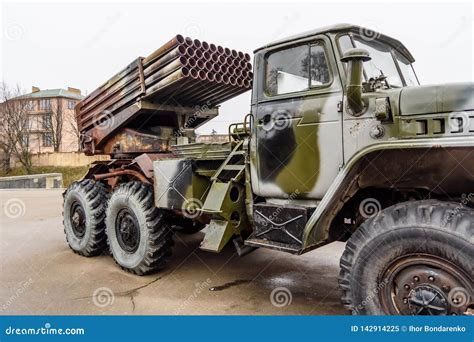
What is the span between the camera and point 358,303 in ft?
10.6

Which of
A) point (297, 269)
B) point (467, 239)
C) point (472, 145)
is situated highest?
point (472, 145)

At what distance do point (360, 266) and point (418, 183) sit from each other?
2.86ft

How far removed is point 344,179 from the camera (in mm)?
3385

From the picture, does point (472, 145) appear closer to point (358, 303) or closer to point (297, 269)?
point (358, 303)

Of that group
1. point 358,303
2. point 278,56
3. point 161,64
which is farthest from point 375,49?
point 161,64

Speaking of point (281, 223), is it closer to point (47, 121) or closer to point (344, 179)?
point (344, 179)
